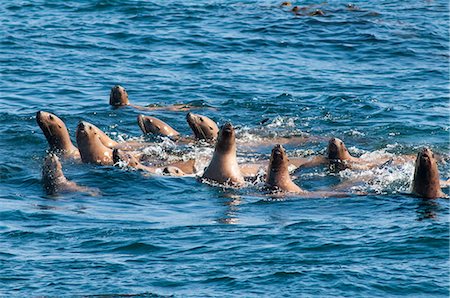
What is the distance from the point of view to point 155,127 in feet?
66.2

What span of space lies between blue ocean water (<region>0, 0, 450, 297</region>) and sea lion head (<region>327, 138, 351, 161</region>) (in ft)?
1.24

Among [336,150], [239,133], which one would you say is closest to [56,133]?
[239,133]

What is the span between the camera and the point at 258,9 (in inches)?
1288

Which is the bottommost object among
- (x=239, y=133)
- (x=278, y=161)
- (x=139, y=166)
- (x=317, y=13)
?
(x=239, y=133)

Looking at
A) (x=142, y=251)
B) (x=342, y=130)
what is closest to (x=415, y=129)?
(x=342, y=130)

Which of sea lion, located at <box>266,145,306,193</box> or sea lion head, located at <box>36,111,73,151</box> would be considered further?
sea lion head, located at <box>36,111,73,151</box>

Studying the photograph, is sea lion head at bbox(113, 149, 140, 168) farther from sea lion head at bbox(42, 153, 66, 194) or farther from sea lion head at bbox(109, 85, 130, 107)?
sea lion head at bbox(109, 85, 130, 107)

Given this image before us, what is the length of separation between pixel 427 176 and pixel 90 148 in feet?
19.1

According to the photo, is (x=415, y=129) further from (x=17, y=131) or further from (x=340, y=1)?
(x=340, y=1)

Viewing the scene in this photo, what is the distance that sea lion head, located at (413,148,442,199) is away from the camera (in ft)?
48.2

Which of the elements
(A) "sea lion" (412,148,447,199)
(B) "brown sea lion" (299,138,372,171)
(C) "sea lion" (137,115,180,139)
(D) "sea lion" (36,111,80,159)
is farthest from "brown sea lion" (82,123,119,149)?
(A) "sea lion" (412,148,447,199)

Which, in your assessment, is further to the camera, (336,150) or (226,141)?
(336,150)

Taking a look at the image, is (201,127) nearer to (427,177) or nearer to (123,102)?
(123,102)

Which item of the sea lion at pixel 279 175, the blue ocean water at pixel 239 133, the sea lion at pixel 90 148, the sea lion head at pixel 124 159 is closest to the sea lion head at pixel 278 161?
the sea lion at pixel 279 175
